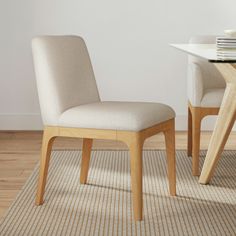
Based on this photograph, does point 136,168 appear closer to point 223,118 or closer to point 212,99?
point 223,118

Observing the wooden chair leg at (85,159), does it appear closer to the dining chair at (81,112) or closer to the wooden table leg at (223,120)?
the dining chair at (81,112)

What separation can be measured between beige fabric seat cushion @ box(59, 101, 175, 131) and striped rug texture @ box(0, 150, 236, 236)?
0.39m

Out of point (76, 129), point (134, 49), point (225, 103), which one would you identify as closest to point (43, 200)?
point (76, 129)

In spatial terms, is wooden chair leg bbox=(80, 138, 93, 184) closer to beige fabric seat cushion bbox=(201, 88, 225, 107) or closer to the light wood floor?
the light wood floor

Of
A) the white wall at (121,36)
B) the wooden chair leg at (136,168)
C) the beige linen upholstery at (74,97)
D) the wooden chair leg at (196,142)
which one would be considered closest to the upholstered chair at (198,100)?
the wooden chair leg at (196,142)

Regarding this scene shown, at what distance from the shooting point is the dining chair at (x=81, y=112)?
8.13ft

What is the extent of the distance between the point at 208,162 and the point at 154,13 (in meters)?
1.68

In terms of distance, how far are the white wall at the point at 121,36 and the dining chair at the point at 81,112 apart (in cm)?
150

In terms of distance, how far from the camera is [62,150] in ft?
12.8

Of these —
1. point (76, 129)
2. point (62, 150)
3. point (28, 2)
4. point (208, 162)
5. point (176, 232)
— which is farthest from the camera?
point (28, 2)

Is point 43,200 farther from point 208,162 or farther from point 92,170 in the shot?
point 208,162

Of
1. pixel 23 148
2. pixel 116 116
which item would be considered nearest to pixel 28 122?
pixel 23 148

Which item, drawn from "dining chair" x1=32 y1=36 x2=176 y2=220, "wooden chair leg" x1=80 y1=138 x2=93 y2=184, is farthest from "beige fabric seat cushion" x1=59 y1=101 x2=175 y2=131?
"wooden chair leg" x1=80 y1=138 x2=93 y2=184

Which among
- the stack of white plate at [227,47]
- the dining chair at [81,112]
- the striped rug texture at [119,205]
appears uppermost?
the stack of white plate at [227,47]
